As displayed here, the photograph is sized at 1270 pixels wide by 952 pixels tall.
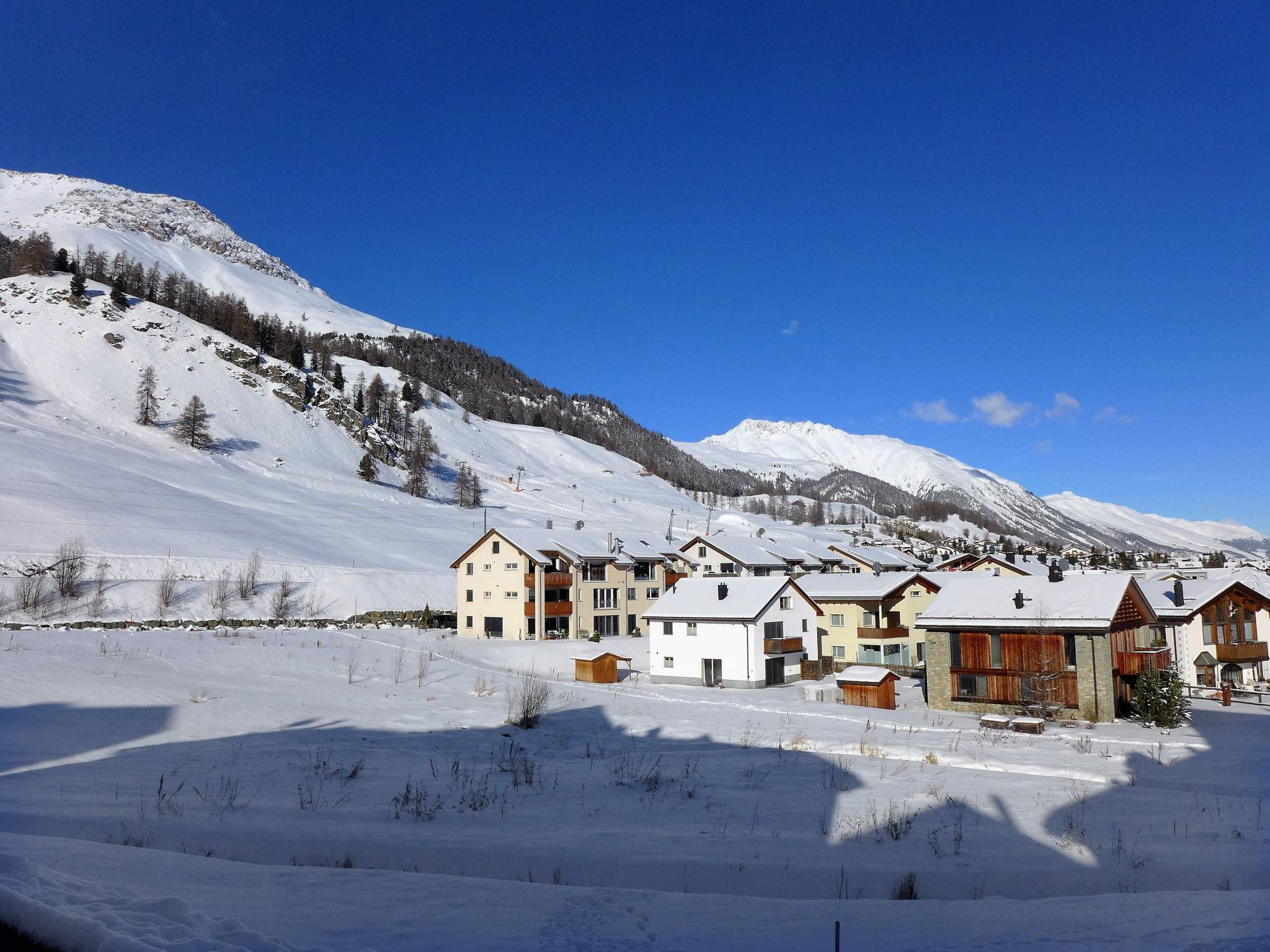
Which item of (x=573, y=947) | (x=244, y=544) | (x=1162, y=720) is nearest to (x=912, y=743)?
(x=1162, y=720)

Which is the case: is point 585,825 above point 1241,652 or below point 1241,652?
below

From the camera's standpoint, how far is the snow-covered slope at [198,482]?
205 ft

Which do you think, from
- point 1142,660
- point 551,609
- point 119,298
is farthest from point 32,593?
point 119,298

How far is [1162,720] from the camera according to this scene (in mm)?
29469

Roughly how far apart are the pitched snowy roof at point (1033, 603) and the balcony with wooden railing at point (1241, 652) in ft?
27.9

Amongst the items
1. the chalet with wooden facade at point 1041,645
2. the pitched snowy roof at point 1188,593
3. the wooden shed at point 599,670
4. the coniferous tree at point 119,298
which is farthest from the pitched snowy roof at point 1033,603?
the coniferous tree at point 119,298

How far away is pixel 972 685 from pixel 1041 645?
3700 millimetres

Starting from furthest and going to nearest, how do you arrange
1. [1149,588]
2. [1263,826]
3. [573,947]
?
[1149,588] → [1263,826] → [573,947]

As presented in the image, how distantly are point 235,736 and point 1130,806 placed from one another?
848 inches

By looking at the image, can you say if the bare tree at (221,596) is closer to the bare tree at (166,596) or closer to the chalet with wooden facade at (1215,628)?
the bare tree at (166,596)

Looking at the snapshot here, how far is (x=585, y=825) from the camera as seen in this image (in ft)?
43.4

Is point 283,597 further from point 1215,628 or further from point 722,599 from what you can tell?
point 1215,628

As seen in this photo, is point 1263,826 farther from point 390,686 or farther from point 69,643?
point 69,643

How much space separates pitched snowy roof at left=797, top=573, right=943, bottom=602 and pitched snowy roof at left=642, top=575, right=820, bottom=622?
4.04 meters
